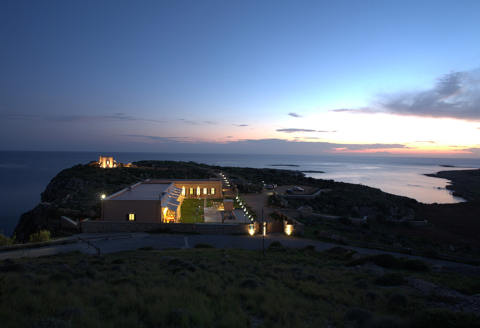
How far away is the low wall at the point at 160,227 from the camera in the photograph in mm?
16750

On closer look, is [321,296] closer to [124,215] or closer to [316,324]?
[316,324]

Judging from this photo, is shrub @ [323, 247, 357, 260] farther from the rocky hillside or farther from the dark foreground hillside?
the rocky hillside

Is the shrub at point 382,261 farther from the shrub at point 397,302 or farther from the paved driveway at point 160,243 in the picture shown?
the shrub at point 397,302

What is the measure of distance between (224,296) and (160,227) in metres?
12.2

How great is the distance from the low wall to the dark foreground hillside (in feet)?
23.1

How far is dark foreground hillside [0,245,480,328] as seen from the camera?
185 inches

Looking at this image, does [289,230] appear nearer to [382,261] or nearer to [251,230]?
[251,230]

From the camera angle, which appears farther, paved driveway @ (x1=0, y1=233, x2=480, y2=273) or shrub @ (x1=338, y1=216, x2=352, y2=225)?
shrub @ (x1=338, y1=216, x2=352, y2=225)

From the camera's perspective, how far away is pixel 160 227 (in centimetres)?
1738

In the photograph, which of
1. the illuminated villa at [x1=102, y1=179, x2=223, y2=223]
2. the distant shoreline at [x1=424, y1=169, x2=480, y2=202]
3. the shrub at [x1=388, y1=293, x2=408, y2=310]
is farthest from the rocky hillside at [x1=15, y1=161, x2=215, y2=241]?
the distant shoreline at [x1=424, y1=169, x2=480, y2=202]

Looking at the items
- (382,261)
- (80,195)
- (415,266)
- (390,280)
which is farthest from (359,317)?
(80,195)

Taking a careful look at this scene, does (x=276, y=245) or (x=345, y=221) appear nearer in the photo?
(x=276, y=245)

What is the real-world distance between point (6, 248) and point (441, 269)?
20.6m

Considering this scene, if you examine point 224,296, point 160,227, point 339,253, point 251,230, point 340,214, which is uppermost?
point 224,296
